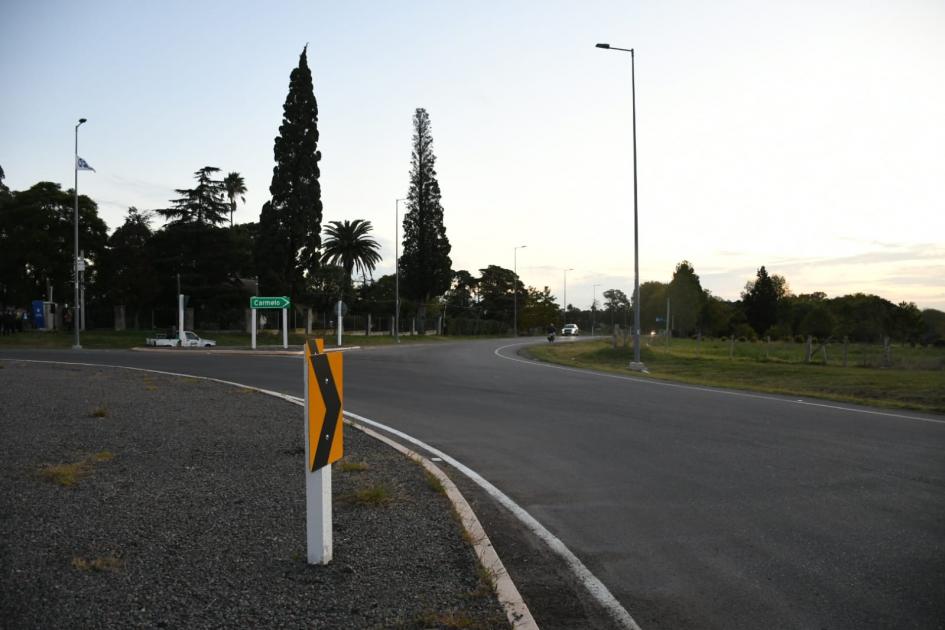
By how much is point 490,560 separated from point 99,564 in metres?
2.29

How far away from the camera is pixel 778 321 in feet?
349

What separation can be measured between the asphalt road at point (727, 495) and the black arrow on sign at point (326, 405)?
1.90m

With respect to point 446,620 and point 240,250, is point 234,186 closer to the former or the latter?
point 240,250

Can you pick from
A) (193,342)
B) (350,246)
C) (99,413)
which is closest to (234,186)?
(350,246)

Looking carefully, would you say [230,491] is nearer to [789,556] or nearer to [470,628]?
[470,628]

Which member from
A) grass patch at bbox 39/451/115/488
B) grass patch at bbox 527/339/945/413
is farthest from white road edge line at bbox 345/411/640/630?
grass patch at bbox 527/339/945/413

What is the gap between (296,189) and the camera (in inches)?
1715

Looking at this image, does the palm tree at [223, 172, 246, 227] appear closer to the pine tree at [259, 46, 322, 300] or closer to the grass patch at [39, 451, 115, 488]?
the pine tree at [259, 46, 322, 300]

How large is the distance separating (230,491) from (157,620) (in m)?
2.52

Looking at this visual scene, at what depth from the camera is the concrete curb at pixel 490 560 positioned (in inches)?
137

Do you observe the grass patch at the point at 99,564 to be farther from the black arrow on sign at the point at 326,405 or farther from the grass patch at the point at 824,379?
the grass patch at the point at 824,379

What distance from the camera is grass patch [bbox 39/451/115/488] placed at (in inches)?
229

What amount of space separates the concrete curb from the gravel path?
0.27 ft

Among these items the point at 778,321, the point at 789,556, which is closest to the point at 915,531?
the point at 789,556
